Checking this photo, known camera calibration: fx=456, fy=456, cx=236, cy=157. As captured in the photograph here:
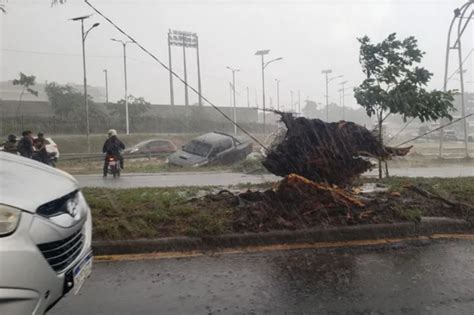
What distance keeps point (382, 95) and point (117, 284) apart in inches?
275

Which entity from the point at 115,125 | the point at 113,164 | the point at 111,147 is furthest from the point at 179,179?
the point at 115,125

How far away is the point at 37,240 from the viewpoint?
2275 millimetres

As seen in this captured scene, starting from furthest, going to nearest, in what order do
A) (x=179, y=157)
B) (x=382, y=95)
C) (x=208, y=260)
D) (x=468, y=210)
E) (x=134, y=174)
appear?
(x=179, y=157), (x=134, y=174), (x=382, y=95), (x=468, y=210), (x=208, y=260)

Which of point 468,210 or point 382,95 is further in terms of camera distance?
point 382,95

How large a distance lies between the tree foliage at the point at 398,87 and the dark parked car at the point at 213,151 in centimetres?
887

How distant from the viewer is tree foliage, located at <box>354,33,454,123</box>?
896cm

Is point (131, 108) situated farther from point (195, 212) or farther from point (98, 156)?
point (195, 212)

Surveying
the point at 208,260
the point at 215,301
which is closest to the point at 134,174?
the point at 208,260

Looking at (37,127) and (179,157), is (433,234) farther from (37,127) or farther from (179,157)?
(37,127)

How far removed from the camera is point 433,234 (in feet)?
17.6

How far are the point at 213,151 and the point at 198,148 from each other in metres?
0.87

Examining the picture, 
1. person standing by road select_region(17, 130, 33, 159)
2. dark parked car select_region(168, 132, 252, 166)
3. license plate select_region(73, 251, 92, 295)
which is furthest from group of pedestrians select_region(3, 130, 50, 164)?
license plate select_region(73, 251, 92, 295)

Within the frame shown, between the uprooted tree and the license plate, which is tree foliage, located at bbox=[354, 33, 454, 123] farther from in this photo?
the license plate

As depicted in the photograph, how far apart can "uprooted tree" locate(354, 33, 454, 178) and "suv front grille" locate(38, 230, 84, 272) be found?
23.8ft
